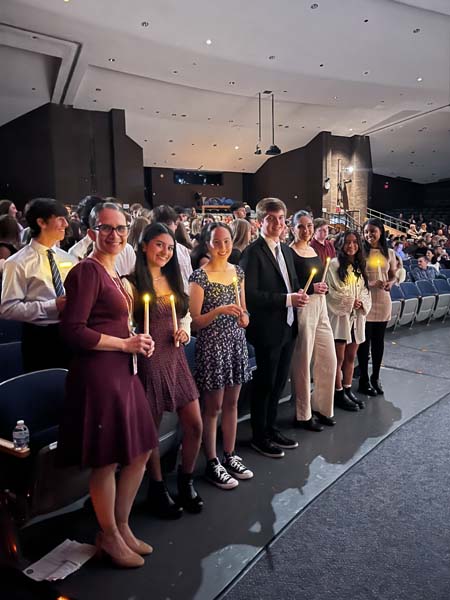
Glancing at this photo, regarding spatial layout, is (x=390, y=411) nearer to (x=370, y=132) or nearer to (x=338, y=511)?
(x=338, y=511)

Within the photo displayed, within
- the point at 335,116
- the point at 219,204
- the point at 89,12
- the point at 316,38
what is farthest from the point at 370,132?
the point at 89,12

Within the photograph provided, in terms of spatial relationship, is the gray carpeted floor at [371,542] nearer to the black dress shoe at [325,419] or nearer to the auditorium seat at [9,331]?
the black dress shoe at [325,419]

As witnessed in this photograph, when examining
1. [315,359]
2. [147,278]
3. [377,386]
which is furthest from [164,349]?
[377,386]

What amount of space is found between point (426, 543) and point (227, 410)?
104cm

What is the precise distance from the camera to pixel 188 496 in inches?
82.0

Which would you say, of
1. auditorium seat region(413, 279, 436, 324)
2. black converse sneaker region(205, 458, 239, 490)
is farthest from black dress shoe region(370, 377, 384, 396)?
auditorium seat region(413, 279, 436, 324)

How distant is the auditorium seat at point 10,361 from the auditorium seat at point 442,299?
564 cm

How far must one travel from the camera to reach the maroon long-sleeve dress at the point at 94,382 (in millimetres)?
1504

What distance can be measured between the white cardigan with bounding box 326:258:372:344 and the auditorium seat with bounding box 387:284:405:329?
7.95 feet

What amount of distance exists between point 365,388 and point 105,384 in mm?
2611

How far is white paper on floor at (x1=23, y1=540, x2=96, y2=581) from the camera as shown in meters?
1.66

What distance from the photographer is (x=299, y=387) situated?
2.91 m

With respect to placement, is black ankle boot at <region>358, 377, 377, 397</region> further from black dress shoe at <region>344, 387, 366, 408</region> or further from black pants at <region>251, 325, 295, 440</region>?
black pants at <region>251, 325, 295, 440</region>

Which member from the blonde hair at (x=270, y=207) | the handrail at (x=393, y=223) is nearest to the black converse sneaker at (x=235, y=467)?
the blonde hair at (x=270, y=207)
